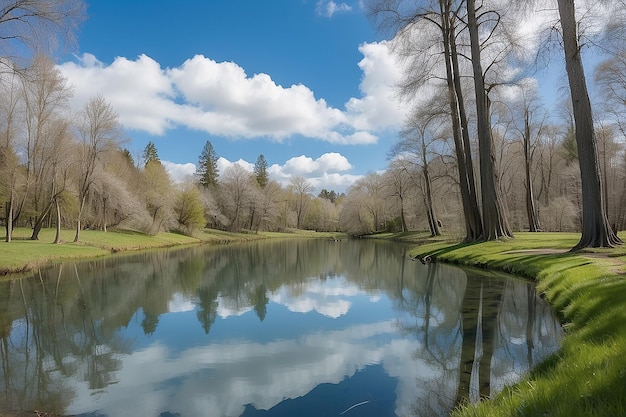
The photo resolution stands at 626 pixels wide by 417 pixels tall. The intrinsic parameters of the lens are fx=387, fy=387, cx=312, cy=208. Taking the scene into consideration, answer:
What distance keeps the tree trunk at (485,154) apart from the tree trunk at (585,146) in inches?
233

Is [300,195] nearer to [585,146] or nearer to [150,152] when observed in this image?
[150,152]

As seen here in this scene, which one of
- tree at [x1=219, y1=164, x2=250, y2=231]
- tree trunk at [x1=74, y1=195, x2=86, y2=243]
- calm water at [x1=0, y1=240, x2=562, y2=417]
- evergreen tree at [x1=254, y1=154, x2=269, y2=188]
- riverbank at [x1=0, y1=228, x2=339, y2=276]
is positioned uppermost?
evergreen tree at [x1=254, y1=154, x2=269, y2=188]

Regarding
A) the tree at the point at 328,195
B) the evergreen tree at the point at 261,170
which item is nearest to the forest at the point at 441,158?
the evergreen tree at the point at 261,170

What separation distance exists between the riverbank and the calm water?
692 cm

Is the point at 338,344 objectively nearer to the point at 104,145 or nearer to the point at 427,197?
the point at 104,145

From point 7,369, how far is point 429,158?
41.2 m

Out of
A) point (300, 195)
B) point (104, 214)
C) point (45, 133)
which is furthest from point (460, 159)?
point (300, 195)

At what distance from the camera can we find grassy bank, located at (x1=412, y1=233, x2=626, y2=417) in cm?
278

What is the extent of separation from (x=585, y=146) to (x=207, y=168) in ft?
222

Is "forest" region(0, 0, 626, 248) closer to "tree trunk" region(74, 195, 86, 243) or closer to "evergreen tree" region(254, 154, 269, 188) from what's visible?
"tree trunk" region(74, 195, 86, 243)

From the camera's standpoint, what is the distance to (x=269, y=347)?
7.05 m

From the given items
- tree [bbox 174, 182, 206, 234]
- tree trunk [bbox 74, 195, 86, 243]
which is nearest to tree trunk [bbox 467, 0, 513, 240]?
tree trunk [bbox 74, 195, 86, 243]

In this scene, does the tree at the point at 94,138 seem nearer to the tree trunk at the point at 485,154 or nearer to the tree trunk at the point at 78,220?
the tree trunk at the point at 78,220

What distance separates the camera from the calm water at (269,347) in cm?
490
